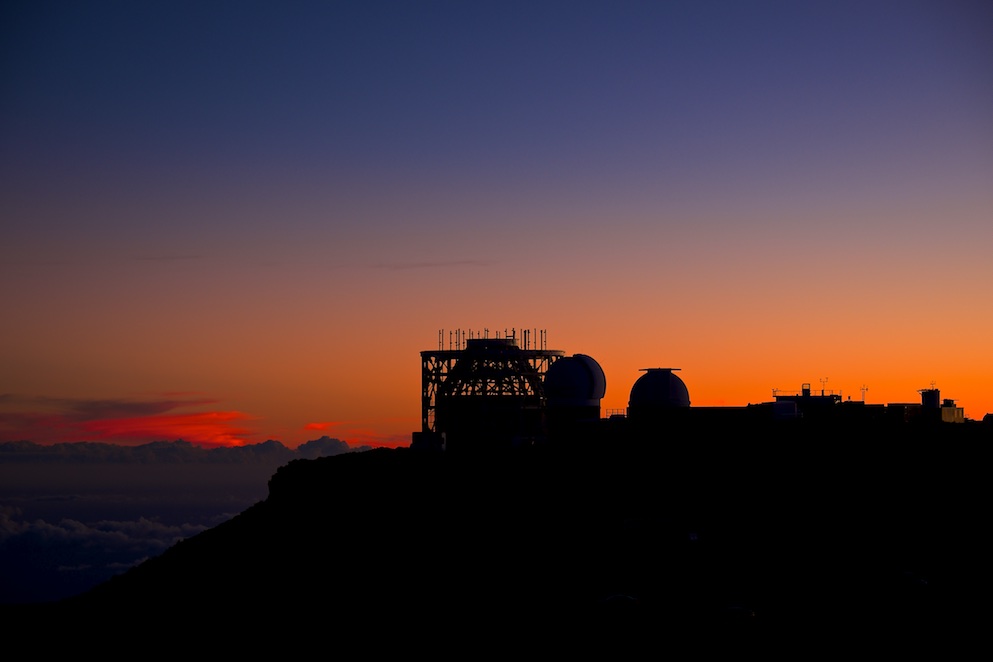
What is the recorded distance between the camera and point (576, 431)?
7412 centimetres

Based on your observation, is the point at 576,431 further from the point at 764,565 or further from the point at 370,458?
the point at 370,458

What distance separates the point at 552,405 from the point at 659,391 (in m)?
10.7

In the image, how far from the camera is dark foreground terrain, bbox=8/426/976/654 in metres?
45.9

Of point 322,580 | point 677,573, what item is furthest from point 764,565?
point 322,580

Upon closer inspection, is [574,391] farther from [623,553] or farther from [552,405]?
[623,553]

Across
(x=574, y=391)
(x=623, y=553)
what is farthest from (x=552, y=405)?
(x=623, y=553)

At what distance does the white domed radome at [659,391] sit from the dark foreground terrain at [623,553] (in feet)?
16.3

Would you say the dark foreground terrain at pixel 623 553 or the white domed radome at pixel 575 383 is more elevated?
the white domed radome at pixel 575 383

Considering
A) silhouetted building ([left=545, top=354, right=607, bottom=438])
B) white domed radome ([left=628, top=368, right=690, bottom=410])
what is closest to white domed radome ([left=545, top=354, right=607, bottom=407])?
silhouetted building ([left=545, top=354, right=607, bottom=438])

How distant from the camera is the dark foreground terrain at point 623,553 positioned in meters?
45.9

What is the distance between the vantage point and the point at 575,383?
81.1 m

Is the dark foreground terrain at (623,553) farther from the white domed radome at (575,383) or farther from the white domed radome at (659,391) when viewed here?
the white domed radome at (575,383)

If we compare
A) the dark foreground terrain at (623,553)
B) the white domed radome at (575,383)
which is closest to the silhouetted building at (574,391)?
the white domed radome at (575,383)

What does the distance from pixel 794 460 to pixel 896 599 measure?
1863 cm
